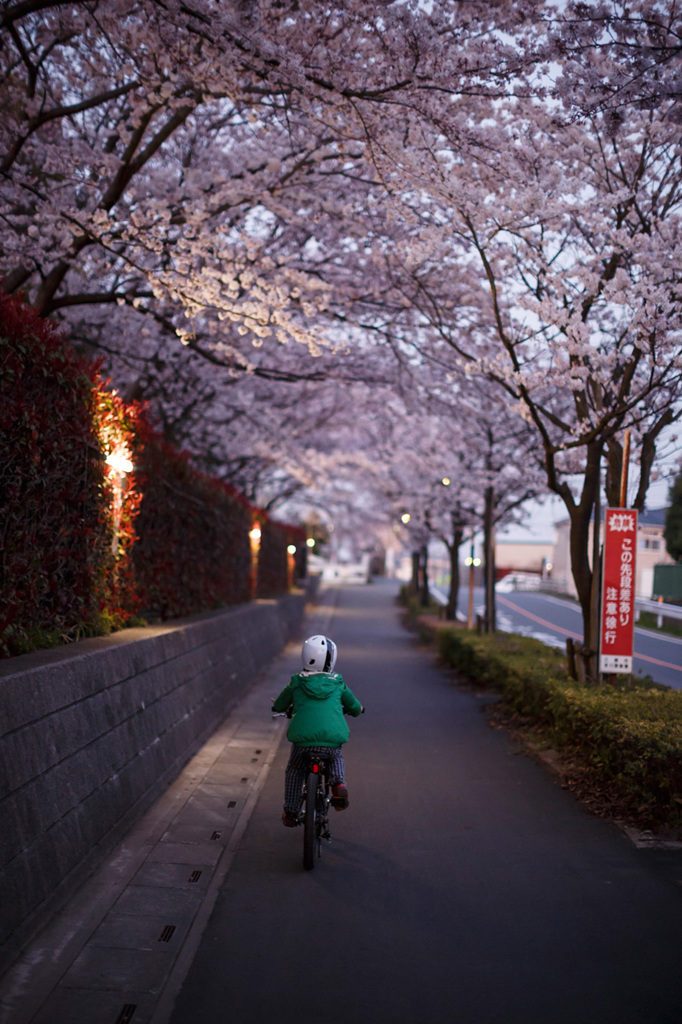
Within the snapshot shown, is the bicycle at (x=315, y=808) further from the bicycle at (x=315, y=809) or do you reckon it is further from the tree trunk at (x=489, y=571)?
the tree trunk at (x=489, y=571)

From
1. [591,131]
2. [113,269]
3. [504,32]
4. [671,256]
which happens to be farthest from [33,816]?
[591,131]

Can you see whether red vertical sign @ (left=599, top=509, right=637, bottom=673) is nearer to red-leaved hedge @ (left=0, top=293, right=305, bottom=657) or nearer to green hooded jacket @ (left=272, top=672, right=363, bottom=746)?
green hooded jacket @ (left=272, top=672, right=363, bottom=746)

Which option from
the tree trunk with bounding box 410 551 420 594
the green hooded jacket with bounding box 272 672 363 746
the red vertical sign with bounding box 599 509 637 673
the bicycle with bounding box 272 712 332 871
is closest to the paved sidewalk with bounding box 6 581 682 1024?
the bicycle with bounding box 272 712 332 871

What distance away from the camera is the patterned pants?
6.81m

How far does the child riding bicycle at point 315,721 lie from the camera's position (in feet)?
22.3

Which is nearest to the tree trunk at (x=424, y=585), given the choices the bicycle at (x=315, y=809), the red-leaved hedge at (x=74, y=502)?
the red-leaved hedge at (x=74, y=502)

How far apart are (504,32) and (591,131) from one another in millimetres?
4705

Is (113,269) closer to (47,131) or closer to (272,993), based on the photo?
(47,131)

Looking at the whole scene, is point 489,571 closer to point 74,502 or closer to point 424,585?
point 74,502

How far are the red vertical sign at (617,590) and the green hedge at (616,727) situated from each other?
44cm

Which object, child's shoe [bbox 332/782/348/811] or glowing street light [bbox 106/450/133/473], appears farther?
glowing street light [bbox 106/450/133/473]

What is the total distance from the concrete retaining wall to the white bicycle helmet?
156 cm

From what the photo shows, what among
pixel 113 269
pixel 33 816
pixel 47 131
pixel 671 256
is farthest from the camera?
pixel 47 131

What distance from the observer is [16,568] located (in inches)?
266
